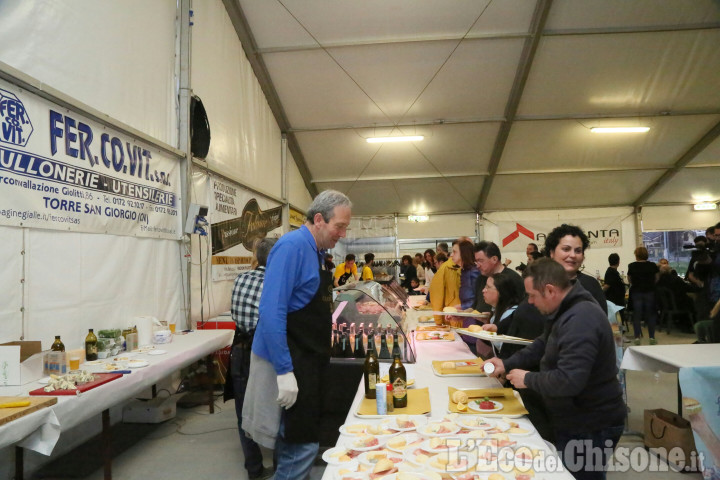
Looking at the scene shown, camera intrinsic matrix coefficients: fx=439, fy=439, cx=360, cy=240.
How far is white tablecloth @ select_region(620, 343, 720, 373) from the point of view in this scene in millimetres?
3000

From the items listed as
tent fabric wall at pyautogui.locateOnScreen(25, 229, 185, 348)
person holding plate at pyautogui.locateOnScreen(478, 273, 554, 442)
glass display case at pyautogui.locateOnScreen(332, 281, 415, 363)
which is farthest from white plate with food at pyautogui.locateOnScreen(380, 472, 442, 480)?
tent fabric wall at pyautogui.locateOnScreen(25, 229, 185, 348)

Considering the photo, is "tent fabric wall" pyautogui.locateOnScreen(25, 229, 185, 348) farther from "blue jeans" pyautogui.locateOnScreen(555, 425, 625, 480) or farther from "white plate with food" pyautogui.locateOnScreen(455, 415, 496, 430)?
"blue jeans" pyautogui.locateOnScreen(555, 425, 625, 480)

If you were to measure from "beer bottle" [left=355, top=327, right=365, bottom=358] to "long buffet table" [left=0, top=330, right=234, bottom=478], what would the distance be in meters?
1.50

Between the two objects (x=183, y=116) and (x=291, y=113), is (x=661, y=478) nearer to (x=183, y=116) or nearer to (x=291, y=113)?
(x=183, y=116)

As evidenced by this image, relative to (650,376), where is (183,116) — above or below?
above

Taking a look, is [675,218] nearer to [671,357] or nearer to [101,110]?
[671,357]

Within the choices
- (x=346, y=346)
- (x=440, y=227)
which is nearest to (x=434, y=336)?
(x=346, y=346)

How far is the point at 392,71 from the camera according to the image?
818cm

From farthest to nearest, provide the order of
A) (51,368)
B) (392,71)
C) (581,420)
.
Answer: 1. (392,71)
2. (51,368)
3. (581,420)

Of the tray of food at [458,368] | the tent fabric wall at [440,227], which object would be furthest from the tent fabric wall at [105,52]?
the tent fabric wall at [440,227]

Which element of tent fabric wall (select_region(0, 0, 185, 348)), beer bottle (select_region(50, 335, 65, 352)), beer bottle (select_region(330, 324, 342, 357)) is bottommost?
beer bottle (select_region(330, 324, 342, 357))

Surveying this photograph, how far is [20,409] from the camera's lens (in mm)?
→ 2084

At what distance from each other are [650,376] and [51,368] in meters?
6.49

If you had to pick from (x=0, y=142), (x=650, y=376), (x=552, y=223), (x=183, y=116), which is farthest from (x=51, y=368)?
(x=552, y=223)
